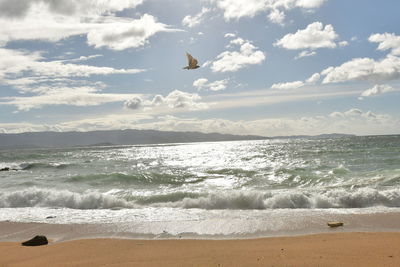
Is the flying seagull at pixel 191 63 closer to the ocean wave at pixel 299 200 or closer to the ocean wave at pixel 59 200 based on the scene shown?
the ocean wave at pixel 299 200

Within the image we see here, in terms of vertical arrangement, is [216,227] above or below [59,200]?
above

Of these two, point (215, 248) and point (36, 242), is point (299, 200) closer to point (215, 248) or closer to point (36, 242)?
point (215, 248)

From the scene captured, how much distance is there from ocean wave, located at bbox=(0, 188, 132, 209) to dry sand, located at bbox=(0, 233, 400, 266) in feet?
22.0

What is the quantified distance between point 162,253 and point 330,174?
17062 millimetres

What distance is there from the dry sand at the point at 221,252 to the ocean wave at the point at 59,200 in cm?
671

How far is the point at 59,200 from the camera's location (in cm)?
1645

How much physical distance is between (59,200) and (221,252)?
11478 mm

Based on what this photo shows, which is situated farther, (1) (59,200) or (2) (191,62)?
(1) (59,200)

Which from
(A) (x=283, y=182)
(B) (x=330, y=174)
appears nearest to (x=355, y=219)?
(A) (x=283, y=182)

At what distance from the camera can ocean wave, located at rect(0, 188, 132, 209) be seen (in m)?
15.7

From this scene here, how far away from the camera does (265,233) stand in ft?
30.2

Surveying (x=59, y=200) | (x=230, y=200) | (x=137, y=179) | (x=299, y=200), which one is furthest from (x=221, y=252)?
(x=137, y=179)

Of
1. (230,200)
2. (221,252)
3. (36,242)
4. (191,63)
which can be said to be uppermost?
(191,63)

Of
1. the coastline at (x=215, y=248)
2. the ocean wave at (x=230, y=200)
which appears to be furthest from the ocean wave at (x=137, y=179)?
the coastline at (x=215, y=248)
